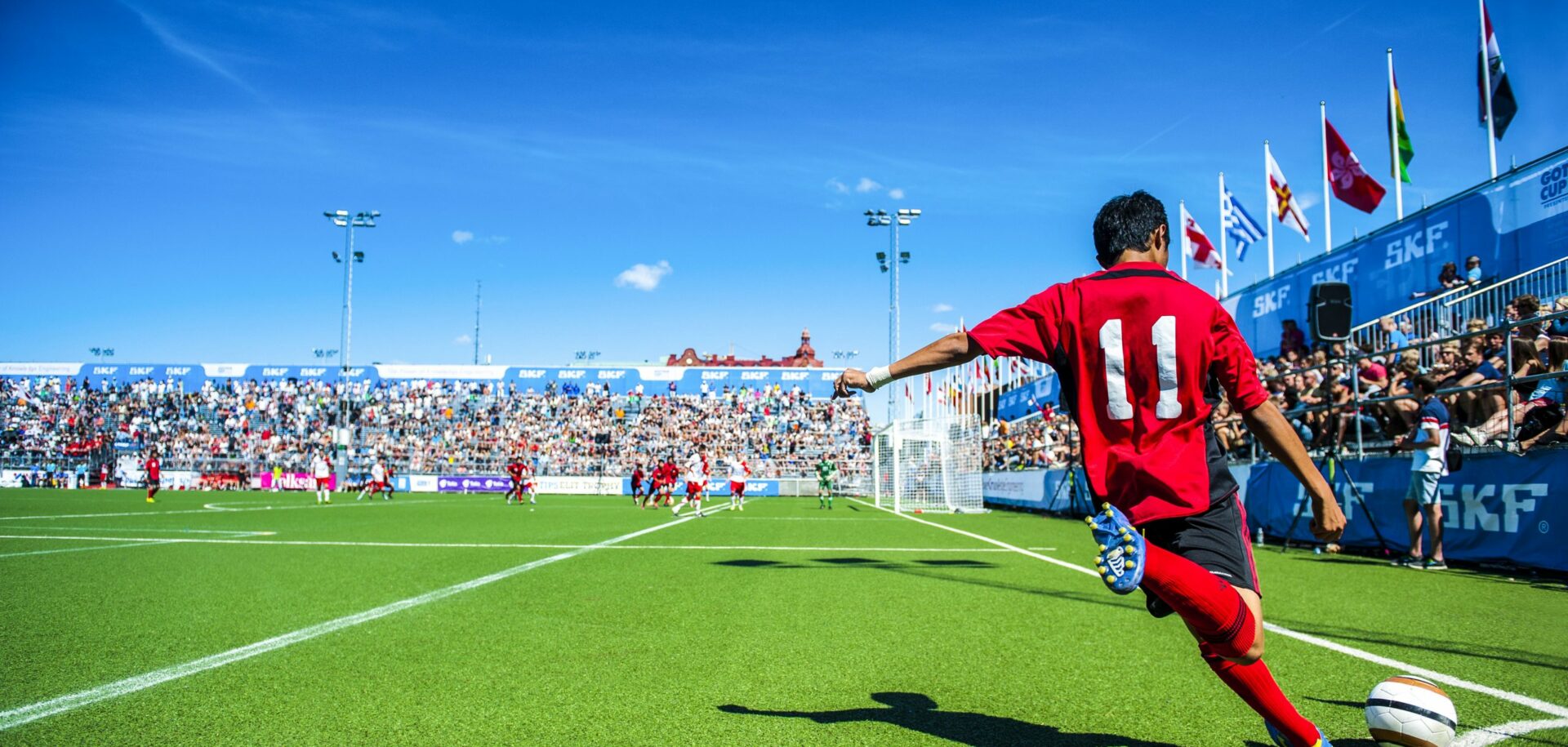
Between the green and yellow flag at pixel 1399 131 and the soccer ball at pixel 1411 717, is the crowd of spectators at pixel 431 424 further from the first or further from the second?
the soccer ball at pixel 1411 717

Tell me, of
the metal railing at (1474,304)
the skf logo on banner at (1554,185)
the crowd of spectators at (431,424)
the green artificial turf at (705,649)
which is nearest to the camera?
the green artificial turf at (705,649)

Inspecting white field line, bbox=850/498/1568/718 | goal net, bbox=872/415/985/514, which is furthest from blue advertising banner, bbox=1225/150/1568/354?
white field line, bbox=850/498/1568/718

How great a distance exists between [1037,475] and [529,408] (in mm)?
33250

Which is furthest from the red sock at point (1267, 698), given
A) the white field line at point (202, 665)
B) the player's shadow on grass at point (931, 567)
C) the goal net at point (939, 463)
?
the goal net at point (939, 463)

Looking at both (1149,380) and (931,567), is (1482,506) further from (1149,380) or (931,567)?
(1149,380)

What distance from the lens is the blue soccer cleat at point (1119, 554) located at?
2363mm

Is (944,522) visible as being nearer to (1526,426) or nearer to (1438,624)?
(1526,426)

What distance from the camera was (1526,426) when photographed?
9.47 meters

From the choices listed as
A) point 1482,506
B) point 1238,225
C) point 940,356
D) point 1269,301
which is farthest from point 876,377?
point 1238,225

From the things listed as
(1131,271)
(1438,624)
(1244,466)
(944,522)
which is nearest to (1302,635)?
(1438,624)

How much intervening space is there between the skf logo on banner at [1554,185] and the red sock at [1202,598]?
53.4 feet

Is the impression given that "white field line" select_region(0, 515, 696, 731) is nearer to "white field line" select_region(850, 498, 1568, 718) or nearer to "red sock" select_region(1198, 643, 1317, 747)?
"red sock" select_region(1198, 643, 1317, 747)

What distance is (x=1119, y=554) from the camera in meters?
2.41

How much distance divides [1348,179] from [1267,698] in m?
23.5
